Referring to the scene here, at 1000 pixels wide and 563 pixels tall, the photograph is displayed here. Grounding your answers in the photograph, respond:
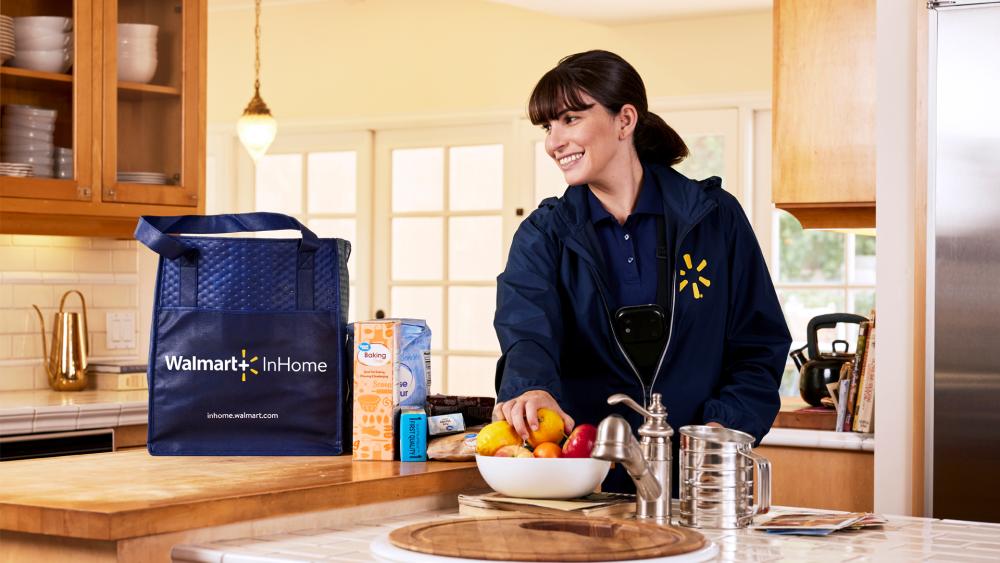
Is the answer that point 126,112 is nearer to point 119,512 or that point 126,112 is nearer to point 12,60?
point 12,60

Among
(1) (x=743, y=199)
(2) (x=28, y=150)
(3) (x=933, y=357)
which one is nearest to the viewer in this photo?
(3) (x=933, y=357)

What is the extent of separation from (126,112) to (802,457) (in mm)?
2398

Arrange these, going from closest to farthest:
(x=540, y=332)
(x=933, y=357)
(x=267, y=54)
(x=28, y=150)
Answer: (x=540, y=332), (x=933, y=357), (x=28, y=150), (x=267, y=54)

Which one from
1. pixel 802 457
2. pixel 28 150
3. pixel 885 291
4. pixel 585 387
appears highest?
pixel 28 150

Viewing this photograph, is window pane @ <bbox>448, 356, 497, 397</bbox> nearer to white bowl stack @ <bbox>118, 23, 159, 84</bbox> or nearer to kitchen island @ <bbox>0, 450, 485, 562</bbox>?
white bowl stack @ <bbox>118, 23, 159, 84</bbox>

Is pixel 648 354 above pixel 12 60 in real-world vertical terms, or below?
below

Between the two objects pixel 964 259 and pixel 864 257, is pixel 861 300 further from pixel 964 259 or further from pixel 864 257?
pixel 964 259

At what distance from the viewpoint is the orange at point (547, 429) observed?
189 centimetres

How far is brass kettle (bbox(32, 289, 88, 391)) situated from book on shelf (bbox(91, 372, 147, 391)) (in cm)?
8

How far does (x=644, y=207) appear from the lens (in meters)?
2.33

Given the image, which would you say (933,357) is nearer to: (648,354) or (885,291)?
(885,291)

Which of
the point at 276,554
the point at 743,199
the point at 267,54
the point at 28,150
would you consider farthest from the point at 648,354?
the point at 267,54

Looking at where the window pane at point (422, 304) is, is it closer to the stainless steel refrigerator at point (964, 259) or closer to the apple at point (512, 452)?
the stainless steel refrigerator at point (964, 259)

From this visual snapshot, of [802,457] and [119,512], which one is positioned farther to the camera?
[802,457]
